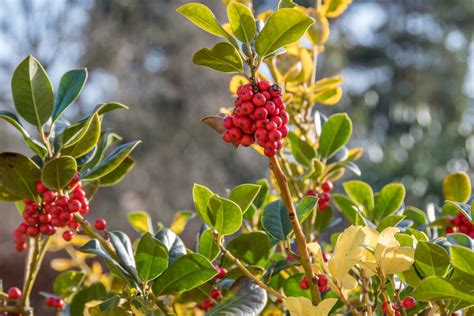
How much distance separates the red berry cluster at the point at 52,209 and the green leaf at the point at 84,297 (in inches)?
4.4

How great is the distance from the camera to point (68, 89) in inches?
26.1

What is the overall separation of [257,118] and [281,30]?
0.26 ft

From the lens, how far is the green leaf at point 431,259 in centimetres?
47

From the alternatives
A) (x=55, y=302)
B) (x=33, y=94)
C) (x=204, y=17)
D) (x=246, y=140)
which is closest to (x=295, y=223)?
(x=246, y=140)

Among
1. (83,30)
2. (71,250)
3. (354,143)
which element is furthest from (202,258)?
(83,30)

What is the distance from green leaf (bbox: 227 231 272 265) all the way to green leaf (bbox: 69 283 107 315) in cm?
16

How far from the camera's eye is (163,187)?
35.4 ft

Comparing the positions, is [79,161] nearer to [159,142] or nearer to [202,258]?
[202,258]

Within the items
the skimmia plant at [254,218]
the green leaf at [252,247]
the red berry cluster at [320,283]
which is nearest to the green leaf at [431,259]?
the skimmia plant at [254,218]

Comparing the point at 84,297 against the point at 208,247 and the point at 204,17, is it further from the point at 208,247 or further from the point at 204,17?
the point at 204,17

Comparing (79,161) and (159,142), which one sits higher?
(79,161)

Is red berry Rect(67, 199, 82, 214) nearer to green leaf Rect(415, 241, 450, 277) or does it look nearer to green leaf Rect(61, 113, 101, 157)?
green leaf Rect(61, 113, 101, 157)

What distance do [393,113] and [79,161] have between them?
37.3 feet

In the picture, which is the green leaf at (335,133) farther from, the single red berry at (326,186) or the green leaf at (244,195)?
the green leaf at (244,195)
